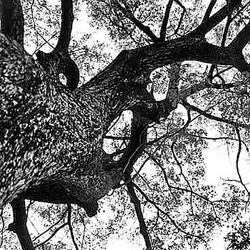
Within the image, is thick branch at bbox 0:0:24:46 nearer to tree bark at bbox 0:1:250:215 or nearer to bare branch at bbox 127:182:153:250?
tree bark at bbox 0:1:250:215

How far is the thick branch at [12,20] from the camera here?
2631mm

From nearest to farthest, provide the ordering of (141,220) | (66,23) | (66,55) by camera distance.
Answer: (66,55)
(66,23)
(141,220)

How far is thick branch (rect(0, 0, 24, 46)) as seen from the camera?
263 centimetres

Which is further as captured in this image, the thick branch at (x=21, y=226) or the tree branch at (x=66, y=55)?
the thick branch at (x=21, y=226)

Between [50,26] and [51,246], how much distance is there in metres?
2.81

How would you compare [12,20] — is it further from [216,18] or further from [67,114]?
[216,18]

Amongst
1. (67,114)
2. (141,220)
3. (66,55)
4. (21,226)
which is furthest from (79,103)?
(141,220)

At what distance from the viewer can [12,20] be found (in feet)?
8.68

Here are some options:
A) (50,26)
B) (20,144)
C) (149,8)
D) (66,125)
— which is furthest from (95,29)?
(20,144)

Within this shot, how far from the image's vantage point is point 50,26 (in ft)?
18.9

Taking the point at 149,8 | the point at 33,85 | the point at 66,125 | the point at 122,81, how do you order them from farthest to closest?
1. the point at 149,8
2. the point at 122,81
3. the point at 66,125
4. the point at 33,85

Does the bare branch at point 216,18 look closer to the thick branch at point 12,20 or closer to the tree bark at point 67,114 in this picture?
the tree bark at point 67,114

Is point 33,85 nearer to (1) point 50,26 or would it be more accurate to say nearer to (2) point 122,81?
(2) point 122,81

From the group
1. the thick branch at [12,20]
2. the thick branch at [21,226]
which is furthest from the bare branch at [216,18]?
the thick branch at [21,226]
